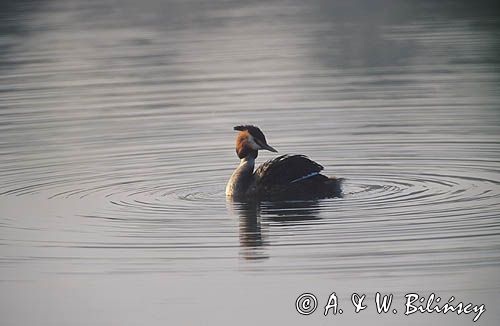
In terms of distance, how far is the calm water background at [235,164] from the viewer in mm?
13047

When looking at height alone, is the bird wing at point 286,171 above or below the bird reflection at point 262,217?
above

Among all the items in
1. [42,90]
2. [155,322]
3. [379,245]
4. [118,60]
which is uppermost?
[118,60]

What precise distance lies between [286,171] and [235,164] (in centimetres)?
255

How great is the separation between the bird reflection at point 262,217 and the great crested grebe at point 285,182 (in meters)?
0.11

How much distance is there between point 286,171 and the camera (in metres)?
16.7

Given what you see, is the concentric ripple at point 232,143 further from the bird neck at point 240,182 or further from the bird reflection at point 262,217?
the bird neck at point 240,182

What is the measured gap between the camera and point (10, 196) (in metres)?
17.5

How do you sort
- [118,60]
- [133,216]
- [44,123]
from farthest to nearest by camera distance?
[118,60] → [44,123] → [133,216]

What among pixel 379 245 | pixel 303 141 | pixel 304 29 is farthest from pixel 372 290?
pixel 304 29

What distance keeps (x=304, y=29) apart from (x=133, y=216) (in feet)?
59.8

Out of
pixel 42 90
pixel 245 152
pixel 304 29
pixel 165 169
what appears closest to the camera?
pixel 245 152

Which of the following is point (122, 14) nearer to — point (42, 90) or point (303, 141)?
point (42, 90)

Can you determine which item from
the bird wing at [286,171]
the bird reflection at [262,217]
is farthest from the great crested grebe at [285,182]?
the bird reflection at [262,217]

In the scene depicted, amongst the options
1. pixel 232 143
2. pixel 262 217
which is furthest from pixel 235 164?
pixel 262 217
